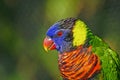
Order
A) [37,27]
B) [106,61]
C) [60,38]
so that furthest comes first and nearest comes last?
1. [37,27]
2. [60,38]
3. [106,61]

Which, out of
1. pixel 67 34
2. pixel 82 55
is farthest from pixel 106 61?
pixel 67 34

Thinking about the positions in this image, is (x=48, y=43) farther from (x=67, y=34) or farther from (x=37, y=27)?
(x=37, y=27)

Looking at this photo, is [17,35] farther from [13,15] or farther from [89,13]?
[89,13]

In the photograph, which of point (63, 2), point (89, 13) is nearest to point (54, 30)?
A: point (63, 2)

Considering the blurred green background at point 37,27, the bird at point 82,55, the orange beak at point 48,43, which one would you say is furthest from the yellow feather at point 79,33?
the blurred green background at point 37,27

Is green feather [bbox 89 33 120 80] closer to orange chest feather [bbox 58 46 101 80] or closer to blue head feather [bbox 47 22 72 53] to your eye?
orange chest feather [bbox 58 46 101 80]

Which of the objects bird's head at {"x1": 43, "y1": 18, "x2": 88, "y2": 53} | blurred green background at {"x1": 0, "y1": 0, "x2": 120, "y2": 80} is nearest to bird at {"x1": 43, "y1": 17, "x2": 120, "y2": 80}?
bird's head at {"x1": 43, "y1": 18, "x2": 88, "y2": 53}
